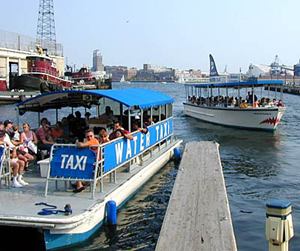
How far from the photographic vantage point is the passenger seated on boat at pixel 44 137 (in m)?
14.3

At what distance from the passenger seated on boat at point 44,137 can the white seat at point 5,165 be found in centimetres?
220

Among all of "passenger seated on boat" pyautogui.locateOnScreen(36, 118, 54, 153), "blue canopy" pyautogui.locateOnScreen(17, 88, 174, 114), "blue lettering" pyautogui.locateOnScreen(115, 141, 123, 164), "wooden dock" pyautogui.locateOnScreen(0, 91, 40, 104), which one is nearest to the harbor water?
"blue lettering" pyautogui.locateOnScreen(115, 141, 123, 164)

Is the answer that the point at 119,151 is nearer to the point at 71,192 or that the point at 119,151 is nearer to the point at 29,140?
the point at 71,192

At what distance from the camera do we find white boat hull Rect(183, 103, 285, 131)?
33.8 meters

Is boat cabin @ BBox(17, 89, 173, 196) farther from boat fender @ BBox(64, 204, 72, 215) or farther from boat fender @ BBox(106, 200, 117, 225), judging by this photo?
boat fender @ BBox(64, 204, 72, 215)

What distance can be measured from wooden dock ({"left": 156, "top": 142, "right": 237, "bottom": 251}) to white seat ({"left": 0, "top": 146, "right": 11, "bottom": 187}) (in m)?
3.86

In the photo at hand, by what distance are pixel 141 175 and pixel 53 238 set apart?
17.9 ft

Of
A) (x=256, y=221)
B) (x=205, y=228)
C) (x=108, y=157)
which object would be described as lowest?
(x=256, y=221)

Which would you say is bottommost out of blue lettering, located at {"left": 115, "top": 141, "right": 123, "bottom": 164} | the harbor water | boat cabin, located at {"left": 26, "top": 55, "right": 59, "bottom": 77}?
the harbor water

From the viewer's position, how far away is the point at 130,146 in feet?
45.0

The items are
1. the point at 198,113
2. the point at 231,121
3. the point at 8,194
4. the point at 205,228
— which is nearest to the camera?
the point at 205,228

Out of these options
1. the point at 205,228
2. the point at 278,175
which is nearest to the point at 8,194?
the point at 205,228

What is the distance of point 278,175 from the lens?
18.9 metres

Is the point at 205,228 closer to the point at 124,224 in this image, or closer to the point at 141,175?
the point at 124,224
